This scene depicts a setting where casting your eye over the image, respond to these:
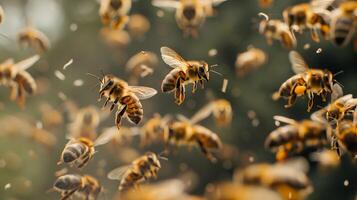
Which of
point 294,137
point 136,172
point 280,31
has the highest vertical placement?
point 280,31

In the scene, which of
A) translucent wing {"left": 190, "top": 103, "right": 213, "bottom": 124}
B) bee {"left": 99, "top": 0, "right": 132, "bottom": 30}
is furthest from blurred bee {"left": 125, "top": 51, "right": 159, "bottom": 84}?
bee {"left": 99, "top": 0, "right": 132, "bottom": 30}

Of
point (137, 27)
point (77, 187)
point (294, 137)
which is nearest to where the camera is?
point (294, 137)

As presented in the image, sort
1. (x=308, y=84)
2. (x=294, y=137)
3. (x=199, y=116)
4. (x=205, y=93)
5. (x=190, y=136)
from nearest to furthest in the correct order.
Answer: (x=308, y=84), (x=294, y=137), (x=190, y=136), (x=199, y=116), (x=205, y=93)

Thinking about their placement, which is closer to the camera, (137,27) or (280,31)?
(280,31)

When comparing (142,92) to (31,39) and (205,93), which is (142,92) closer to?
(31,39)

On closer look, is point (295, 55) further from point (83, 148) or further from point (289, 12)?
point (83, 148)

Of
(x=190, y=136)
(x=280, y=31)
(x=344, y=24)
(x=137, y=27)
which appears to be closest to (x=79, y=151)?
(x=190, y=136)

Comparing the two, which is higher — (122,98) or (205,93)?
(205,93)

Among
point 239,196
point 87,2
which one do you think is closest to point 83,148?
point 239,196
